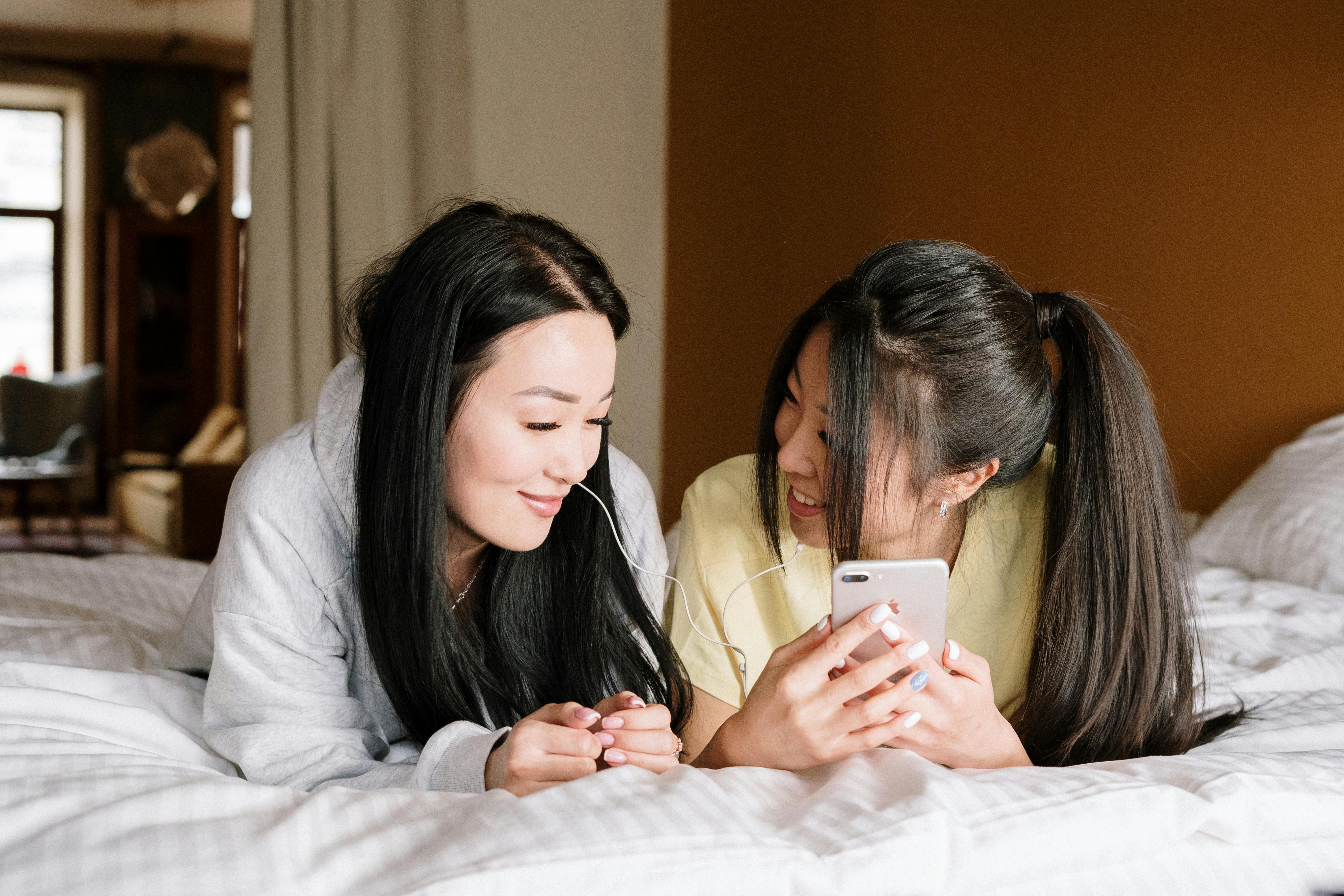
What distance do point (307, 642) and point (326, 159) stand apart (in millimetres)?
2252

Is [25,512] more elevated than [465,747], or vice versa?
[465,747]

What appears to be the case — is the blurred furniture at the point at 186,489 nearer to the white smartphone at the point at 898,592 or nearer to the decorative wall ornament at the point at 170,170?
the decorative wall ornament at the point at 170,170

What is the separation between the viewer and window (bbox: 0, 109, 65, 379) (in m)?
7.63

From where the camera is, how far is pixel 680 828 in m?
0.77

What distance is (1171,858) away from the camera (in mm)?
840

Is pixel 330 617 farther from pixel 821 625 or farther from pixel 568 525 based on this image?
pixel 821 625

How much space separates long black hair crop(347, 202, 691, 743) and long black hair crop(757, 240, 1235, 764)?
294mm

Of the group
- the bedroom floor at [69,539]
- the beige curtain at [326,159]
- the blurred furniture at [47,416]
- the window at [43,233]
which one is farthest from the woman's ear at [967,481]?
the window at [43,233]

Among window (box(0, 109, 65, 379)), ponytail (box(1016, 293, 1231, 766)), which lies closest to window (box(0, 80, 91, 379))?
window (box(0, 109, 65, 379))

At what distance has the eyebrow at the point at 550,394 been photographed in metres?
1.13

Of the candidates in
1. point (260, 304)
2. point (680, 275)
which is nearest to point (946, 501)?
point (260, 304)

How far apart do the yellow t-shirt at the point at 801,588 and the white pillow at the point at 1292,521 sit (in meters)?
0.81

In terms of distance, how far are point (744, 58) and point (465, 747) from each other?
288 centimetres

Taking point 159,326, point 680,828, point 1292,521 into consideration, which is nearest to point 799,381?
point 680,828
